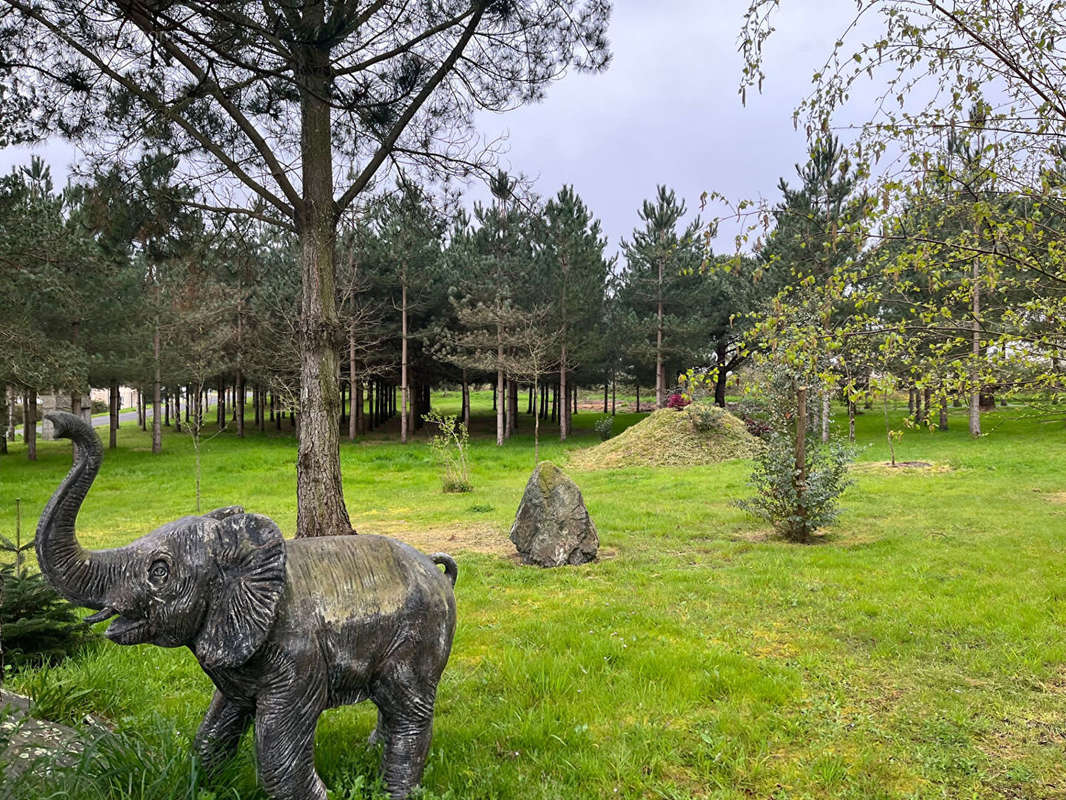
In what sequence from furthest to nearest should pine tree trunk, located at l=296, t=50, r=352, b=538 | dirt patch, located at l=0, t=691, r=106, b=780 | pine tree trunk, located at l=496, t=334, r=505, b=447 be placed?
pine tree trunk, located at l=496, t=334, r=505, b=447
pine tree trunk, located at l=296, t=50, r=352, b=538
dirt patch, located at l=0, t=691, r=106, b=780

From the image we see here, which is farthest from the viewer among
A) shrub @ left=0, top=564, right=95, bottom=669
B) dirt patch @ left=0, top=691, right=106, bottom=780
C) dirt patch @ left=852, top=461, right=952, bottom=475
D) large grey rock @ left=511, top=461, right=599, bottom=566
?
dirt patch @ left=852, top=461, right=952, bottom=475

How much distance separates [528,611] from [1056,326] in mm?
Answer: 4939

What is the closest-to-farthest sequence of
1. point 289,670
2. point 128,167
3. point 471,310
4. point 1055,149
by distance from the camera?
1. point 289,670
2. point 1055,149
3. point 128,167
4. point 471,310

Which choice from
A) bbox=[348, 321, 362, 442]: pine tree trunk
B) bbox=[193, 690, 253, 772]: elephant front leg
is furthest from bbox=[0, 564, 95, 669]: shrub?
bbox=[348, 321, 362, 442]: pine tree trunk

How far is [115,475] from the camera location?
1848 centimetres

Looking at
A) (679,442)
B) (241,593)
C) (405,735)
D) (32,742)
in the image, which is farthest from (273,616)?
(679,442)

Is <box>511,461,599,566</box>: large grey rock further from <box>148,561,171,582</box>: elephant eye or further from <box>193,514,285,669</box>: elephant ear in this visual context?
<box>148,561,171,582</box>: elephant eye

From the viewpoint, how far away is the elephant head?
6.88ft

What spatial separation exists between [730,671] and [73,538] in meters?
3.98

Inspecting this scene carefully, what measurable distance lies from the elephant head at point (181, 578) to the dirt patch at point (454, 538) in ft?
20.9

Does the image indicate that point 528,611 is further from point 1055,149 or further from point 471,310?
point 471,310

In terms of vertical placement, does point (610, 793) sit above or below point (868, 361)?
below

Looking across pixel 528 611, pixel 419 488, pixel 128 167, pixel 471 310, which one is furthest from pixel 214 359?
pixel 528 611

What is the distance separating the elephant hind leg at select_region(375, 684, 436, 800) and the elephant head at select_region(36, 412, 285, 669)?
29.1 inches
